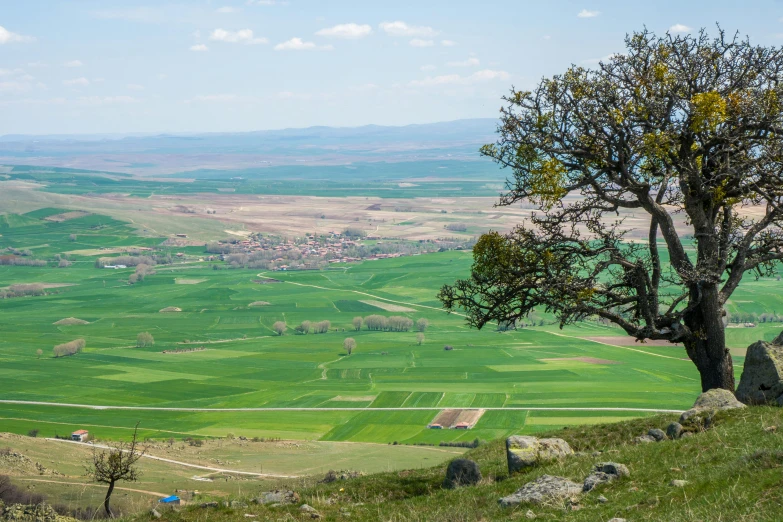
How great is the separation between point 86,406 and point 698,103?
74.4 metres

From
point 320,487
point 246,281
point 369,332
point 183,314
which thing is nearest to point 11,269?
point 246,281

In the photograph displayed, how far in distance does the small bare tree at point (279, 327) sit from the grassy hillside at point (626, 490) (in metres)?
100

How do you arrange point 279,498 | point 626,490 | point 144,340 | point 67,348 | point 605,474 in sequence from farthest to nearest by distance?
1. point 144,340
2. point 67,348
3. point 279,498
4. point 605,474
5. point 626,490

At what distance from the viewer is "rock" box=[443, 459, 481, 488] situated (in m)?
16.8

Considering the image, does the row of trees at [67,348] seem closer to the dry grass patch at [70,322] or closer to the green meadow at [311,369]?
the green meadow at [311,369]

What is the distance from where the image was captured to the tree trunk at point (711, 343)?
69.2 ft

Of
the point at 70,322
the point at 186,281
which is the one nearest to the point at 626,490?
the point at 70,322

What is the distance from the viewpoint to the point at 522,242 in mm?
21797

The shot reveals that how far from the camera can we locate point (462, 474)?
55.6ft

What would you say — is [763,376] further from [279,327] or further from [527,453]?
[279,327]

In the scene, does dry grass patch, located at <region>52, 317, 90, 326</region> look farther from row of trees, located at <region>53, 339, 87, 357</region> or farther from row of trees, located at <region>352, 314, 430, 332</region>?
row of trees, located at <region>352, 314, 430, 332</region>

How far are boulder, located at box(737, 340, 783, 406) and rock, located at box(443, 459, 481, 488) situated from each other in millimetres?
7065

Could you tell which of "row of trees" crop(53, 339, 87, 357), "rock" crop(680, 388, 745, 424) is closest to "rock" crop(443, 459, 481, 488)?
"rock" crop(680, 388, 745, 424)

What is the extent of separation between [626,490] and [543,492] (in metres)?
1.42
